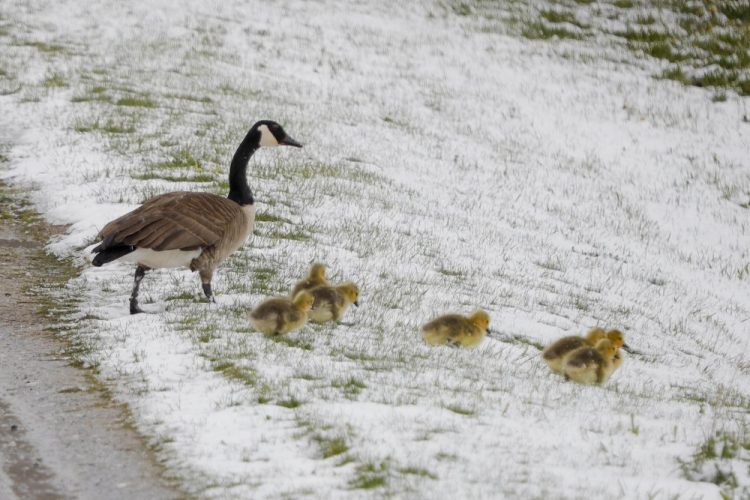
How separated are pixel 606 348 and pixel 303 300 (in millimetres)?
2956

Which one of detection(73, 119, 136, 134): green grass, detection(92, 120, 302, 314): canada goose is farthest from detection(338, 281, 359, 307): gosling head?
detection(73, 119, 136, 134): green grass

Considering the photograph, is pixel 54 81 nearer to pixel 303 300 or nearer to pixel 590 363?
pixel 303 300

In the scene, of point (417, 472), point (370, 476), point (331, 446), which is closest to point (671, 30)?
point (331, 446)

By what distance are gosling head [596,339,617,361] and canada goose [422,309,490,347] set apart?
1.16 metres

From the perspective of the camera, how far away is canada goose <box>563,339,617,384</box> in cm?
894

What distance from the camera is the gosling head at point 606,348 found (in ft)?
29.7

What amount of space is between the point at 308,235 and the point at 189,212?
3.65 meters

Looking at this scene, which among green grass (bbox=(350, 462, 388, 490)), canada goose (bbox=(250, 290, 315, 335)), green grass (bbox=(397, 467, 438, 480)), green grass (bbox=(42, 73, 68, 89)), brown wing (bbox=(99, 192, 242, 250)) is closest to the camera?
green grass (bbox=(350, 462, 388, 490))

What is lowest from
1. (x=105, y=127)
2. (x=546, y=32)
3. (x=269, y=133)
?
(x=105, y=127)

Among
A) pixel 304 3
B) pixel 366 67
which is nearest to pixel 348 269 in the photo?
pixel 366 67

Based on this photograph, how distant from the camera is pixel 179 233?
9422mm

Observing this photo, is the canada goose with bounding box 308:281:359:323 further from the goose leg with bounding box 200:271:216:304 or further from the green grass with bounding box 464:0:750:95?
the green grass with bounding box 464:0:750:95

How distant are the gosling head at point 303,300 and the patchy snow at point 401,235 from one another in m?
0.36

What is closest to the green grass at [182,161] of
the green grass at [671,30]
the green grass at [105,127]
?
the green grass at [105,127]
